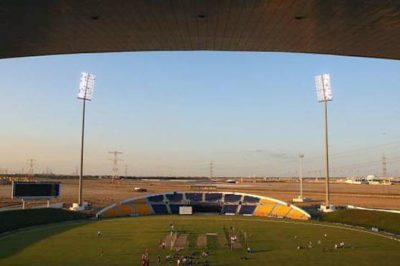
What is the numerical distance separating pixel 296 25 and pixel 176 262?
24286mm

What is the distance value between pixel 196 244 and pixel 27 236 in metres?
20.9

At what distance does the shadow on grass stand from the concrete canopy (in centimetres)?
2690

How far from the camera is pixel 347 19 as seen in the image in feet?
54.7

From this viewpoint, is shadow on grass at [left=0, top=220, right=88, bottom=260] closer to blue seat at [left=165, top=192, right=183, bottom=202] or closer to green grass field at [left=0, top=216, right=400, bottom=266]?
green grass field at [left=0, top=216, right=400, bottom=266]

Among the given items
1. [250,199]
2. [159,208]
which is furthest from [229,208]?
[159,208]

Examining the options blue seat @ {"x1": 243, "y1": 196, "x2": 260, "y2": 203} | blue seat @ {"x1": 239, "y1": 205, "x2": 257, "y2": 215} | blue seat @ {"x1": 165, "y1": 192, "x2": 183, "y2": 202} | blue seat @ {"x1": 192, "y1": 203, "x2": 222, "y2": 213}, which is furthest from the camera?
blue seat @ {"x1": 165, "y1": 192, "x2": 183, "y2": 202}

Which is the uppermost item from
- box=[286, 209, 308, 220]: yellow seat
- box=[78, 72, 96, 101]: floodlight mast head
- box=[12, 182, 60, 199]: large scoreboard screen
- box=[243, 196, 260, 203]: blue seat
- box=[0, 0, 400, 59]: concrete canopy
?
box=[78, 72, 96, 101]: floodlight mast head

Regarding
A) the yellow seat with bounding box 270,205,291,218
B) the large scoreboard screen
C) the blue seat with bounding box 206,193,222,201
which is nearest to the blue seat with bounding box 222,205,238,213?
the blue seat with bounding box 206,193,222,201

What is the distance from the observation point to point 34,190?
70.6 m

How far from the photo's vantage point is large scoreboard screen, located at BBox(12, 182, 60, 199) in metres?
69.3

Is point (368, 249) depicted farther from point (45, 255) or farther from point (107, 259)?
point (45, 255)

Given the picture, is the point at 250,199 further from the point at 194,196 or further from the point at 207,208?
the point at 194,196

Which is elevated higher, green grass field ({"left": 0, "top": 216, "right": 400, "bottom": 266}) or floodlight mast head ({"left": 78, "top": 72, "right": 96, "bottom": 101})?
floodlight mast head ({"left": 78, "top": 72, "right": 96, "bottom": 101})

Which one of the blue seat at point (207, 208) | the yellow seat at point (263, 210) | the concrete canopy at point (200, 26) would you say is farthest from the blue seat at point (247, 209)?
the concrete canopy at point (200, 26)
